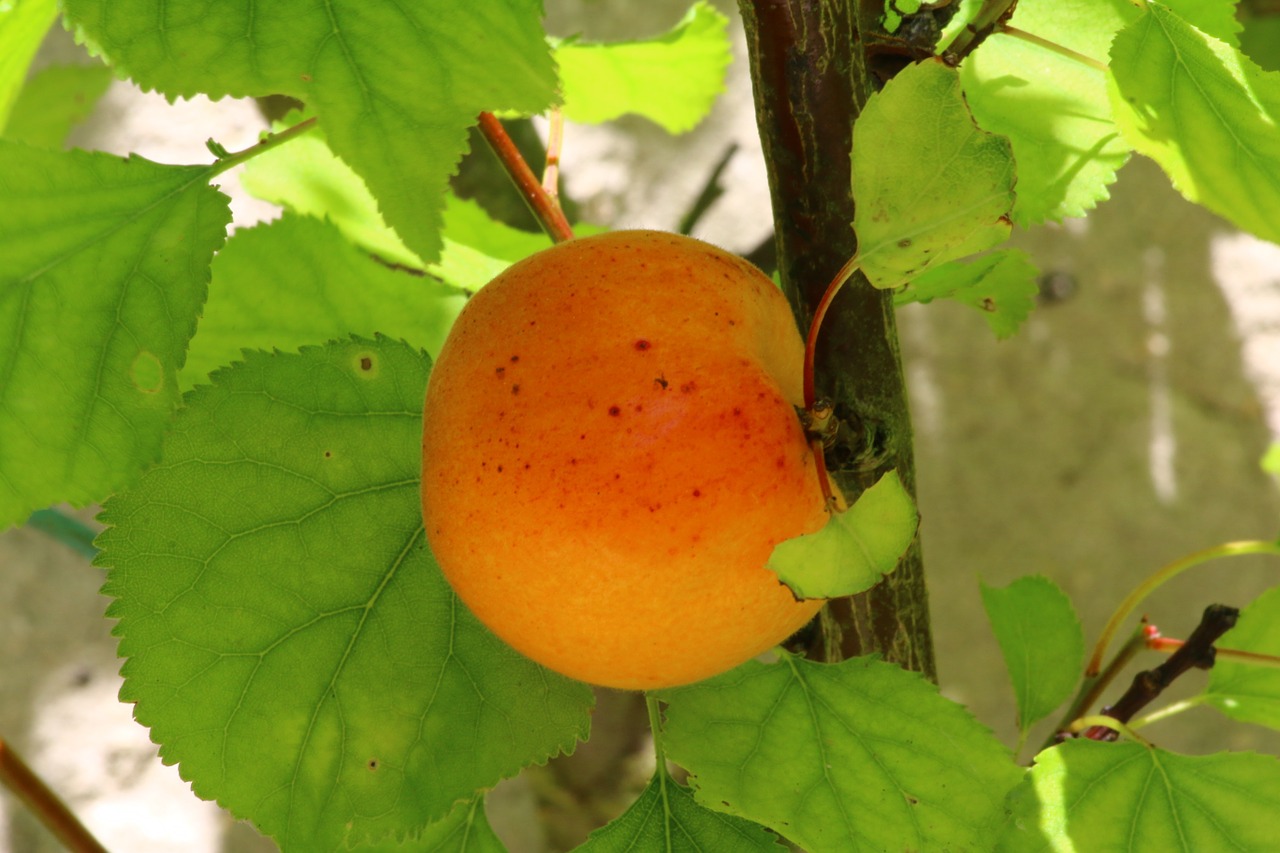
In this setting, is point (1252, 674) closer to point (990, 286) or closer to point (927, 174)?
point (990, 286)

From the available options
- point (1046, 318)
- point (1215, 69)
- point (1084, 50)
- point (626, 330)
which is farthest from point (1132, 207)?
point (626, 330)

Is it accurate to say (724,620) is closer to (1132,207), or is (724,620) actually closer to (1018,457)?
(1018,457)

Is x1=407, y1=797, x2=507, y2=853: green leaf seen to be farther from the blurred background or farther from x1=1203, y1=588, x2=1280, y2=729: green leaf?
the blurred background

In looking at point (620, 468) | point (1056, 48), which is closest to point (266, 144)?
point (620, 468)

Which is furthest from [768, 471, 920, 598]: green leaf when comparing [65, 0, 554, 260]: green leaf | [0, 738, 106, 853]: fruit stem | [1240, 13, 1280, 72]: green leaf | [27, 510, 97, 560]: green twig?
[1240, 13, 1280, 72]: green leaf

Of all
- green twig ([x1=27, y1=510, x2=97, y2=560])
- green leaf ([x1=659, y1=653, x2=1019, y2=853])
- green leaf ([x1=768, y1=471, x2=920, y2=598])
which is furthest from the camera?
green twig ([x1=27, y1=510, x2=97, y2=560])
